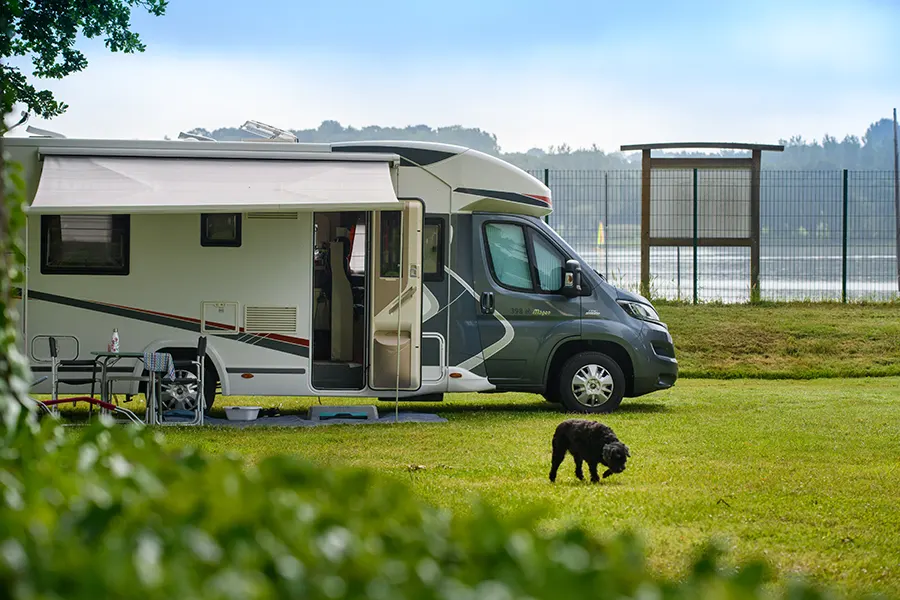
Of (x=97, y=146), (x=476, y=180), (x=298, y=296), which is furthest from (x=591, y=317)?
(x=97, y=146)

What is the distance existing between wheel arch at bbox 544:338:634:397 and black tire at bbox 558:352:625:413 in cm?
11

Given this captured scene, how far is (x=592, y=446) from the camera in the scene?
7.80m

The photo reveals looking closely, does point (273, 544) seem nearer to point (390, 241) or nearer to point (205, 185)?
point (205, 185)

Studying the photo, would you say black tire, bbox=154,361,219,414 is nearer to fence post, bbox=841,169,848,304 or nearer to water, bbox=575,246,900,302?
water, bbox=575,246,900,302

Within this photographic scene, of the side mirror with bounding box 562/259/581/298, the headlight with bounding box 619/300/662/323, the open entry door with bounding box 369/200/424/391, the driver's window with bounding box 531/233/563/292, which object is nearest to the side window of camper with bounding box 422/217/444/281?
the open entry door with bounding box 369/200/424/391

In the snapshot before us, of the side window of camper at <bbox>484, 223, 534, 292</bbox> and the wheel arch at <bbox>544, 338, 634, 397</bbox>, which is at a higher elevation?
the side window of camper at <bbox>484, 223, 534, 292</bbox>

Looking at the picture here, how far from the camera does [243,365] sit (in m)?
11.4

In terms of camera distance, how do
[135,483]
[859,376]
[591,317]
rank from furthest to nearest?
[859,376], [591,317], [135,483]

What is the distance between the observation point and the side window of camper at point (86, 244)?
445 inches

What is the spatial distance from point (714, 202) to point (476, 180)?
8.88 metres

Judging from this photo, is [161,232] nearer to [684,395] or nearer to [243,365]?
[243,365]

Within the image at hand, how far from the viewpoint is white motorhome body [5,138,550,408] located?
36.7 ft

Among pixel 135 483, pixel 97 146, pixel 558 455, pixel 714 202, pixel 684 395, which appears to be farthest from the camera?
pixel 714 202

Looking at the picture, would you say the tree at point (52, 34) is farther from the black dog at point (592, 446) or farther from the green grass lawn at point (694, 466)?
the black dog at point (592, 446)
